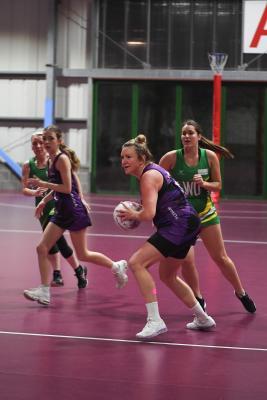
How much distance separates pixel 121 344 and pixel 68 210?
232cm

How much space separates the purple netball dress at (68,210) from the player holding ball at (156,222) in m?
1.84

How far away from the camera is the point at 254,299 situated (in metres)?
9.10

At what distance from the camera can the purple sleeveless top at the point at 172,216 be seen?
7035mm

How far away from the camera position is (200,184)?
26.1ft

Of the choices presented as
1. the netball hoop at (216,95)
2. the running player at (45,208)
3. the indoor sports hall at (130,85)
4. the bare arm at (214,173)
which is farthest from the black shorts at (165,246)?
the netball hoop at (216,95)

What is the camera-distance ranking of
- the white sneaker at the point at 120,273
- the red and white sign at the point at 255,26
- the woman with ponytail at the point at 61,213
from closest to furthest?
the woman with ponytail at the point at 61,213
the white sneaker at the point at 120,273
the red and white sign at the point at 255,26

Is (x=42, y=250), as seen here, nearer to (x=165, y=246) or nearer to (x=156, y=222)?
(x=156, y=222)

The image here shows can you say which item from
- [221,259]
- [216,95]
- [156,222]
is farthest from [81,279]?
[216,95]

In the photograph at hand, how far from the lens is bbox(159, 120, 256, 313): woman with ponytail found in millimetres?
7977

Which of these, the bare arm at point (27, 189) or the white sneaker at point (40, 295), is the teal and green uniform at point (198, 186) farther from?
the bare arm at point (27, 189)

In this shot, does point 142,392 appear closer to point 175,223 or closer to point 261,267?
point 175,223

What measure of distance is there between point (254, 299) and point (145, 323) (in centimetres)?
181

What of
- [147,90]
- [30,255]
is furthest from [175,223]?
[147,90]

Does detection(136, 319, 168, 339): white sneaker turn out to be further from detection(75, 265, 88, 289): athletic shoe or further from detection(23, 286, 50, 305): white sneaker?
detection(75, 265, 88, 289): athletic shoe
